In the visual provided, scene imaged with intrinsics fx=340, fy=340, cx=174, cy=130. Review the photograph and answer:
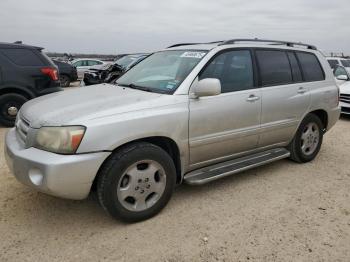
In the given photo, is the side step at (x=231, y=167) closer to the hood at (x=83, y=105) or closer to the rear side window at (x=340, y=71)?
the hood at (x=83, y=105)

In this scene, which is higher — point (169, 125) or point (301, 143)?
point (169, 125)

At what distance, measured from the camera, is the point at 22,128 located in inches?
130

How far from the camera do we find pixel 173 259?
2.72 metres

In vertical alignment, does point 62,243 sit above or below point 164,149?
below

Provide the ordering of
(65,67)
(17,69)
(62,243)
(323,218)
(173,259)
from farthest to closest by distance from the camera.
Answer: (65,67) < (17,69) < (323,218) < (62,243) < (173,259)

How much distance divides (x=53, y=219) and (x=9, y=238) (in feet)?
1.42

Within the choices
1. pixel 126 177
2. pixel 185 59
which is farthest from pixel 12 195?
pixel 185 59

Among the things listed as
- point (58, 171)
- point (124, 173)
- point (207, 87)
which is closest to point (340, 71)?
point (207, 87)

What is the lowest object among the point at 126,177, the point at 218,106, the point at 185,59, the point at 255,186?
Answer: the point at 255,186

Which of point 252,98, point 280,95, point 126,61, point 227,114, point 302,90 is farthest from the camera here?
point 126,61

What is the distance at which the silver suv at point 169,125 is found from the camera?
2.87 m

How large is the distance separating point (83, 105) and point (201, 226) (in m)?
1.58

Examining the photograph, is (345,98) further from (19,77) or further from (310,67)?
(19,77)

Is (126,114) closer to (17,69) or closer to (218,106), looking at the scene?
(218,106)
